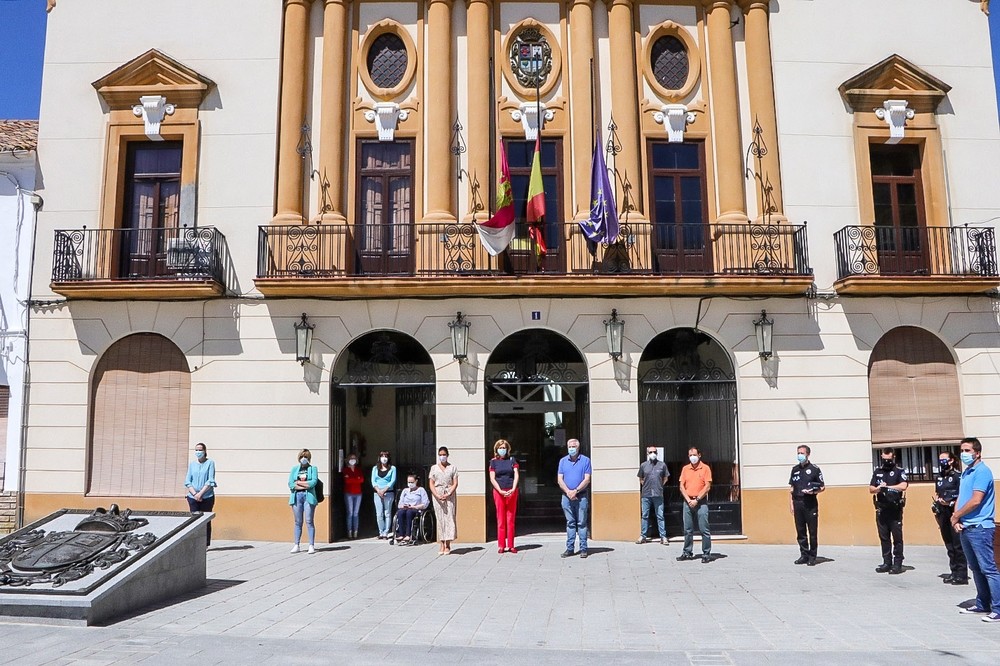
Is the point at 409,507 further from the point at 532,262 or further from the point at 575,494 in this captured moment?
the point at 532,262

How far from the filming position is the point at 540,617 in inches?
337

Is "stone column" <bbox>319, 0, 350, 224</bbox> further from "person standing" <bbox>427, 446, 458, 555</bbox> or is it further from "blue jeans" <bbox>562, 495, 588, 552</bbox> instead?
"blue jeans" <bbox>562, 495, 588, 552</bbox>

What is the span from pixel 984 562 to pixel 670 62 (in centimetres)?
1119

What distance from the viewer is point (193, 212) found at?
1536 cm

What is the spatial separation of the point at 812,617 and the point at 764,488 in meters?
6.38

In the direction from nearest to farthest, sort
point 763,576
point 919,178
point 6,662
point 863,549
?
point 6,662
point 763,576
point 863,549
point 919,178

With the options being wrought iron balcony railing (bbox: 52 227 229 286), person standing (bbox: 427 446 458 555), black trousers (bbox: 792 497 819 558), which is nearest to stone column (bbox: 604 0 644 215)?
person standing (bbox: 427 446 458 555)

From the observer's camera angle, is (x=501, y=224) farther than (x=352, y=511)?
No

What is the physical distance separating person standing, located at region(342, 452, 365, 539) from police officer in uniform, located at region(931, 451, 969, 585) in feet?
31.0

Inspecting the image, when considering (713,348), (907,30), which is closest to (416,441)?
(713,348)

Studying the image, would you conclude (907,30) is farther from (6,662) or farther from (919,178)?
(6,662)

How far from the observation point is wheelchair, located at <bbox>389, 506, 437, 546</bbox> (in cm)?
1443

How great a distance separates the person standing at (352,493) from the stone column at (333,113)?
15.1ft

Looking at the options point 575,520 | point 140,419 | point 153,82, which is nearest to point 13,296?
point 140,419
